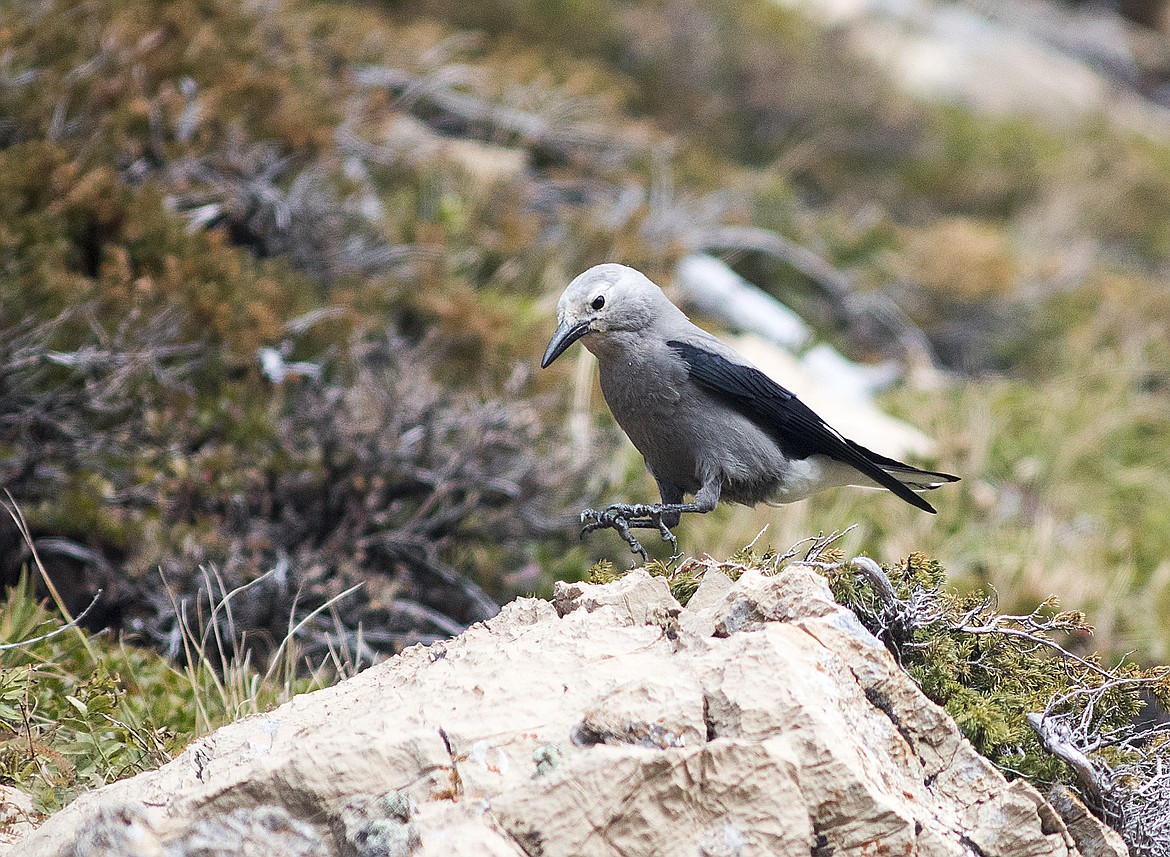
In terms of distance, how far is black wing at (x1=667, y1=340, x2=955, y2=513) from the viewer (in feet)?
12.5

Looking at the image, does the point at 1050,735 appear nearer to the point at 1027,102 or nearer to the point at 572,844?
the point at 572,844

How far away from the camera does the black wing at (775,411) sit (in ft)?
12.5

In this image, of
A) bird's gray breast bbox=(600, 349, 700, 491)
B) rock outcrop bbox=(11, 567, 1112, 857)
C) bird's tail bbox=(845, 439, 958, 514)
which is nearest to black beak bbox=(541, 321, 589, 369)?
bird's gray breast bbox=(600, 349, 700, 491)

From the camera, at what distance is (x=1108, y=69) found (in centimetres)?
1903

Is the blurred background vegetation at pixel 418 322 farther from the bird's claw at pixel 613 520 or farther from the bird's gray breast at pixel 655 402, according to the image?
the bird's gray breast at pixel 655 402

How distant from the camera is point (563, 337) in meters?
3.66

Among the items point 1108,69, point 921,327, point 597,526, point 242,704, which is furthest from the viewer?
point 1108,69

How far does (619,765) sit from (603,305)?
1944mm

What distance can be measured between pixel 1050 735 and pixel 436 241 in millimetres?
4957

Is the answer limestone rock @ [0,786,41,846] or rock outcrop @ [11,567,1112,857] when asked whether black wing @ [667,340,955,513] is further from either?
limestone rock @ [0,786,41,846]

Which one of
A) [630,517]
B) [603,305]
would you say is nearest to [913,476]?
[630,517]

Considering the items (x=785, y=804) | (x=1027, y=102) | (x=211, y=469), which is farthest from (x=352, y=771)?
(x=1027, y=102)

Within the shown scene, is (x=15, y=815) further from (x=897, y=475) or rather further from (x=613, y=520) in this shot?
(x=897, y=475)

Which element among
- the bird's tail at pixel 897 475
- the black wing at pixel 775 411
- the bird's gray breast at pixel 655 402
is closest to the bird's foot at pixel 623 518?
the bird's gray breast at pixel 655 402
